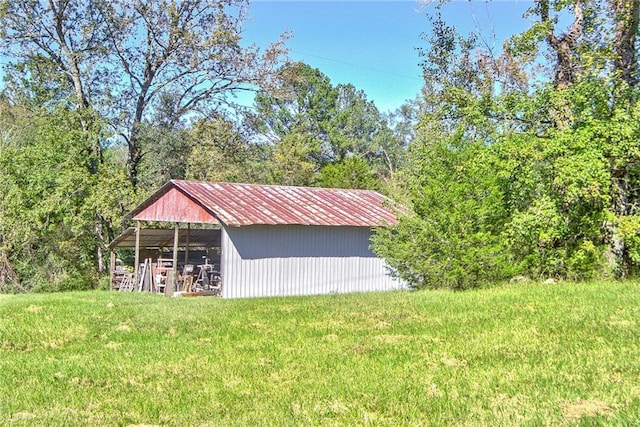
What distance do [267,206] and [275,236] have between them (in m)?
1.30

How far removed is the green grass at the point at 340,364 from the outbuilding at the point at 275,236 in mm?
5144

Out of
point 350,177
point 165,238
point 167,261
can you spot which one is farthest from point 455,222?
point 350,177

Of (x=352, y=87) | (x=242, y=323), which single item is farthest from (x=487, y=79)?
(x=352, y=87)

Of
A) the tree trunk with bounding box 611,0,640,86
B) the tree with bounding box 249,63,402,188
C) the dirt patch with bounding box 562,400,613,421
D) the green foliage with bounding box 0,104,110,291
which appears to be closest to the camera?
the dirt patch with bounding box 562,400,613,421

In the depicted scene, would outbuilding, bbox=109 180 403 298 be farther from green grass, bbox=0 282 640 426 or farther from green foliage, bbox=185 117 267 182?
green foliage, bbox=185 117 267 182

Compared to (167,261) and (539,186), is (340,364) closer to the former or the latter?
(539,186)

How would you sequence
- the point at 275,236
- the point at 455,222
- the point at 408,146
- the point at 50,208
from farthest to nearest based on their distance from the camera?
the point at 408,146
the point at 50,208
the point at 275,236
the point at 455,222

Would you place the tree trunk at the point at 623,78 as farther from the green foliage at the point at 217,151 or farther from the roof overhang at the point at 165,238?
the green foliage at the point at 217,151

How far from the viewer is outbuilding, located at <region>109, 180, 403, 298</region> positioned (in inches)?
635

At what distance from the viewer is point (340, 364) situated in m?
6.59

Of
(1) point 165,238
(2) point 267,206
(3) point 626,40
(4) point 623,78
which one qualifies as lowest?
(1) point 165,238

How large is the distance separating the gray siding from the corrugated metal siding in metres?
0.34

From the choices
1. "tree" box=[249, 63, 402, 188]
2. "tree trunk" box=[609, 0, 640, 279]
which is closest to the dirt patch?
"tree trunk" box=[609, 0, 640, 279]

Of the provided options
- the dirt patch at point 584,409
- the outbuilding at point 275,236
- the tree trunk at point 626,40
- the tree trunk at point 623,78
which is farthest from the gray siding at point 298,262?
the dirt patch at point 584,409
